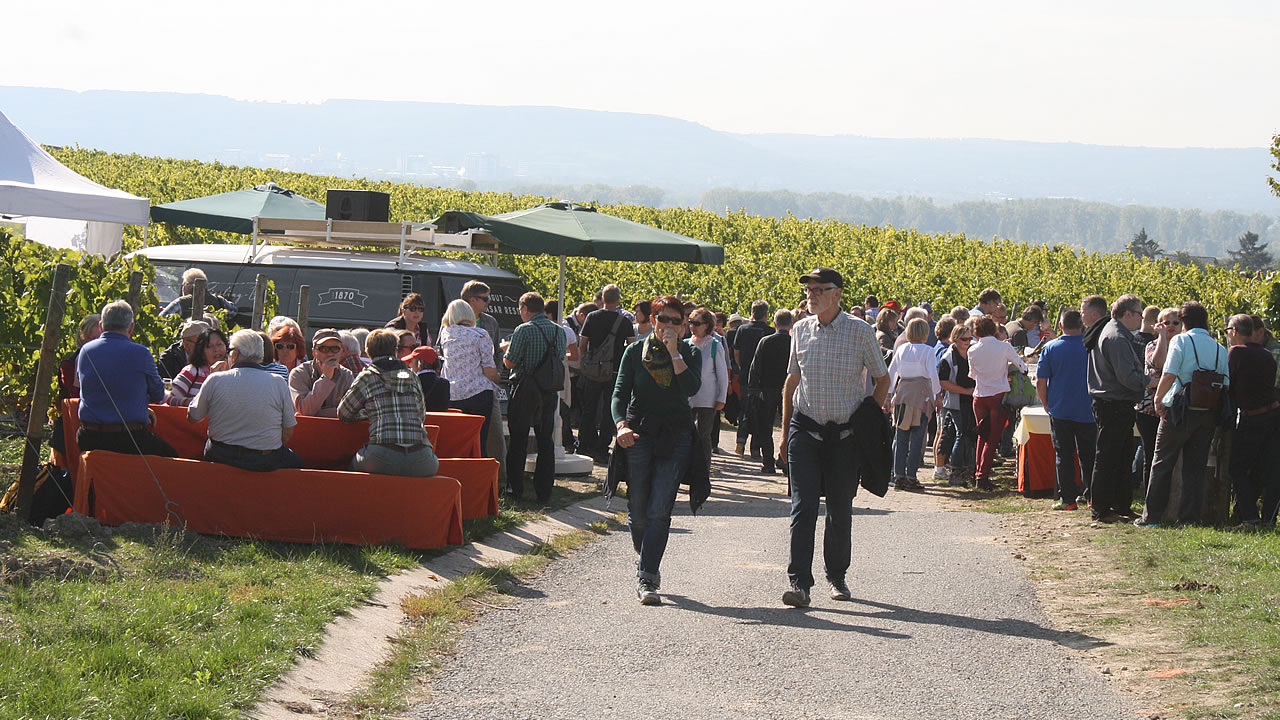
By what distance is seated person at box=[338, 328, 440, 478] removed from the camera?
891 centimetres

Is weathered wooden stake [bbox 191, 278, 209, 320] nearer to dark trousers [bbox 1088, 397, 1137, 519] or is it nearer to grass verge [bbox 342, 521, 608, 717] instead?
grass verge [bbox 342, 521, 608, 717]

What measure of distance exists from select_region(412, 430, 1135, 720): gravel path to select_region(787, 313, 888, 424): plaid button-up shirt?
115 centimetres

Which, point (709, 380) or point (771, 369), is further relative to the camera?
point (771, 369)

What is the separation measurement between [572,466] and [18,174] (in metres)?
5.59

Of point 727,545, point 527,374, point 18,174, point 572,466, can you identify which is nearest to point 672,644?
point 727,545

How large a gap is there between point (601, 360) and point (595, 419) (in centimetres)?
84

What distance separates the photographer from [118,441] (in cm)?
894

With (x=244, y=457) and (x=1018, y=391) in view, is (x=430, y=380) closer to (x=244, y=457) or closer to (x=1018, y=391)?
(x=244, y=457)

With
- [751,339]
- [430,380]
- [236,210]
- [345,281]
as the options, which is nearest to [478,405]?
[430,380]

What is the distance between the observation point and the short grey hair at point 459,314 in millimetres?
10977

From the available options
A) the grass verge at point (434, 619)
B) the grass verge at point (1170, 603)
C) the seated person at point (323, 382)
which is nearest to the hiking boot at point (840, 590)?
the grass verge at point (1170, 603)

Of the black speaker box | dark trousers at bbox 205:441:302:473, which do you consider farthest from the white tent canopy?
the black speaker box

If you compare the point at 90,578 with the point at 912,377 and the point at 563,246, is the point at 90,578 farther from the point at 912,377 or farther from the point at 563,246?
the point at 912,377

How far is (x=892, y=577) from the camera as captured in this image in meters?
8.97
